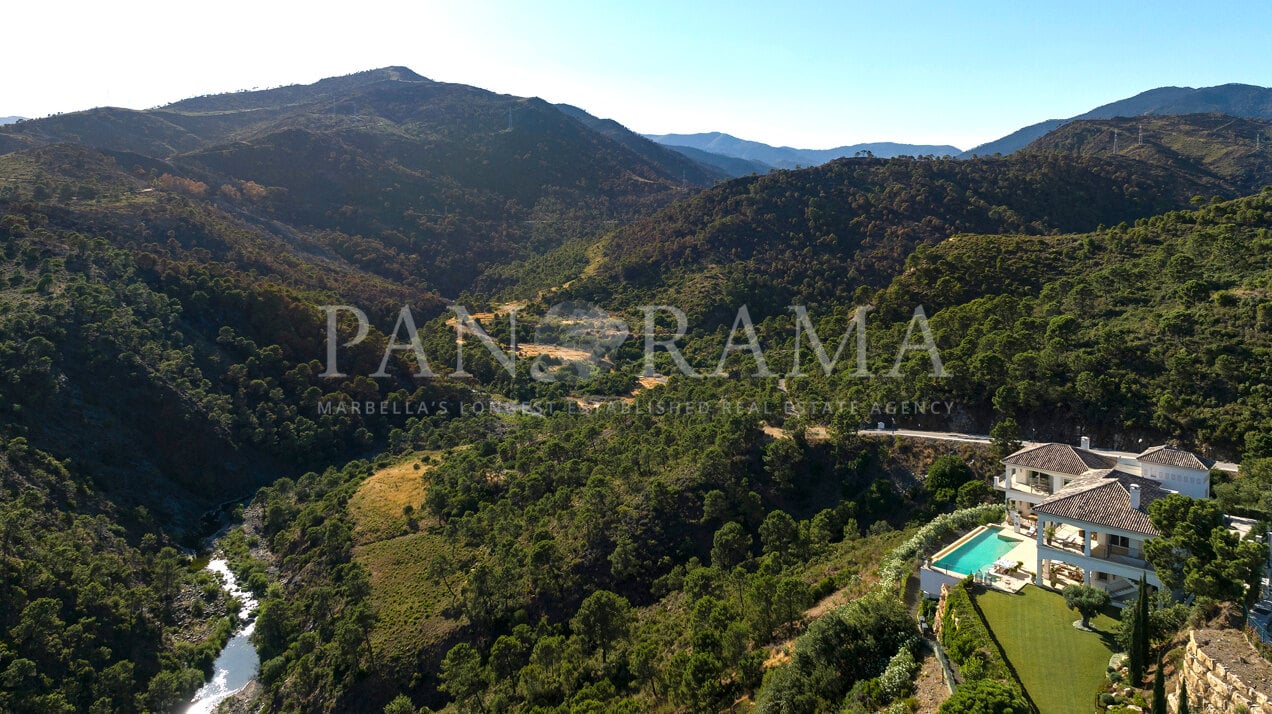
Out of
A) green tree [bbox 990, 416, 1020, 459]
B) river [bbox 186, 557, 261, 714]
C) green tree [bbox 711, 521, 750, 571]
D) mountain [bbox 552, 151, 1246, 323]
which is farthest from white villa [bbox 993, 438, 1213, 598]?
mountain [bbox 552, 151, 1246, 323]

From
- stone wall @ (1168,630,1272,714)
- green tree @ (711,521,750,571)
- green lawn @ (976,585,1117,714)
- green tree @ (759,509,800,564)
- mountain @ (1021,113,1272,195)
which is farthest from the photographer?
mountain @ (1021,113,1272,195)

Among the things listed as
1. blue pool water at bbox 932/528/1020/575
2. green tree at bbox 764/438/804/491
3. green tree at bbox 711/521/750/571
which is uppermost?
blue pool water at bbox 932/528/1020/575

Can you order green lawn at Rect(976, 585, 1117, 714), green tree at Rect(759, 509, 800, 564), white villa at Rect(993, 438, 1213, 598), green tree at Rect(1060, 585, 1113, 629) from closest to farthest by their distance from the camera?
green lawn at Rect(976, 585, 1117, 714) < green tree at Rect(1060, 585, 1113, 629) < white villa at Rect(993, 438, 1213, 598) < green tree at Rect(759, 509, 800, 564)

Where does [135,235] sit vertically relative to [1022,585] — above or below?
above

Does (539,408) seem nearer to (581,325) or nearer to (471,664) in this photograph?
(581,325)

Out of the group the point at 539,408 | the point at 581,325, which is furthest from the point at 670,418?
the point at 581,325

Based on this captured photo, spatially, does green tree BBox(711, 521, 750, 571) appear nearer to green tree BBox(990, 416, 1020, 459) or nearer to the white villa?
the white villa

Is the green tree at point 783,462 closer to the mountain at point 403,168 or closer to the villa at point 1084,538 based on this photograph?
the villa at point 1084,538

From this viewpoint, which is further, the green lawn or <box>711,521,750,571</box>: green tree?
<box>711,521,750,571</box>: green tree
